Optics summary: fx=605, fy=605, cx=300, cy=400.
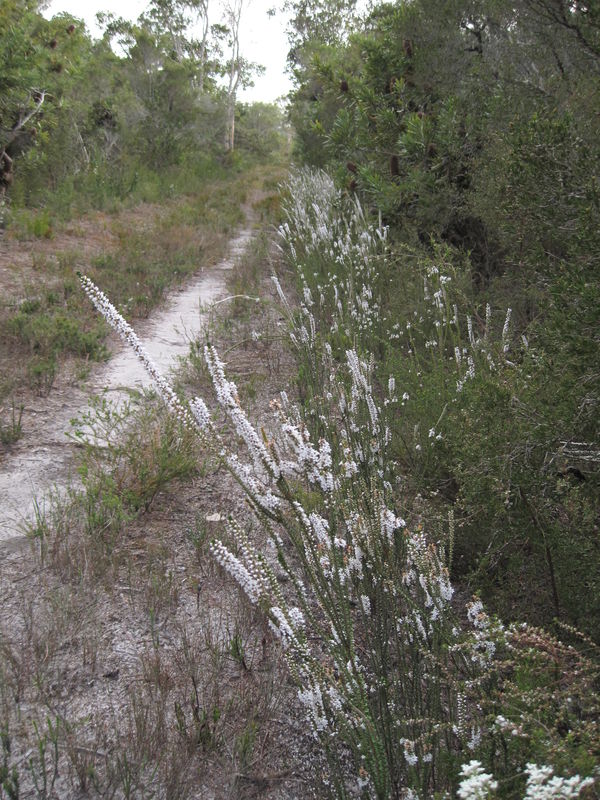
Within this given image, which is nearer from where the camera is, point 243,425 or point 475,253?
point 243,425

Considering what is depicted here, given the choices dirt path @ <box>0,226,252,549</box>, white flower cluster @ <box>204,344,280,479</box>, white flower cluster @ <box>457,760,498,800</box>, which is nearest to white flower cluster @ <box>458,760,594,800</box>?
white flower cluster @ <box>457,760,498,800</box>

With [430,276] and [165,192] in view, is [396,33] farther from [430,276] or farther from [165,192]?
[165,192]

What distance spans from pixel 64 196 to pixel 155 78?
9.95 m

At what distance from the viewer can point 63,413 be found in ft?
13.9

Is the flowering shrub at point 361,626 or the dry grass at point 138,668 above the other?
the flowering shrub at point 361,626

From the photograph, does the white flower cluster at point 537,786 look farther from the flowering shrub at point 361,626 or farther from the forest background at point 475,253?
the forest background at point 475,253

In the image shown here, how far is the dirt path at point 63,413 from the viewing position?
10.3 feet

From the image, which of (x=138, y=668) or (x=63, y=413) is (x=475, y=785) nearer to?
(x=138, y=668)

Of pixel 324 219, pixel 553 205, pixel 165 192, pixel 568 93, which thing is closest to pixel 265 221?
pixel 165 192

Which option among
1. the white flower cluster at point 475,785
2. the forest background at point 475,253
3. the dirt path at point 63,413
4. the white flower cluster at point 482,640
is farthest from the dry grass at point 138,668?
the white flower cluster at point 475,785

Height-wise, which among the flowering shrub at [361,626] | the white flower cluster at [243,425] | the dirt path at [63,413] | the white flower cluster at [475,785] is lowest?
the dirt path at [63,413]

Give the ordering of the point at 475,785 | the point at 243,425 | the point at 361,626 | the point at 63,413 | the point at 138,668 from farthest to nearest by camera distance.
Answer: the point at 63,413 → the point at 361,626 → the point at 138,668 → the point at 243,425 → the point at 475,785

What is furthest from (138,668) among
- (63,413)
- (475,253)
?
(475,253)

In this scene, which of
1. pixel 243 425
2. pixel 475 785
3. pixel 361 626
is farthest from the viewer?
pixel 361 626
